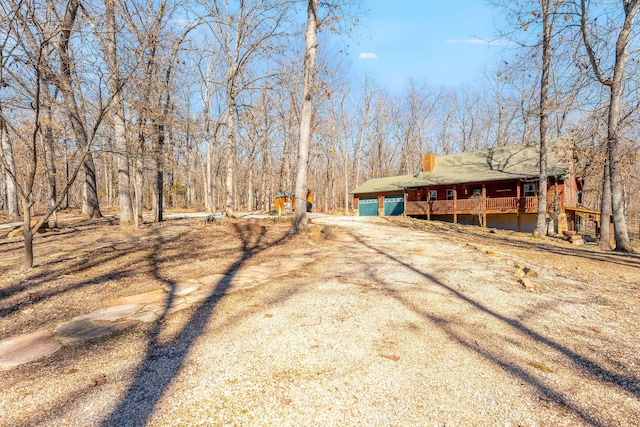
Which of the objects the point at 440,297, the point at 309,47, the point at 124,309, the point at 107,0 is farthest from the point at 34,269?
the point at 309,47

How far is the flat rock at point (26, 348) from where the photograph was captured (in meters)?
2.12

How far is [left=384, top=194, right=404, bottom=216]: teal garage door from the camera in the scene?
24.8 m

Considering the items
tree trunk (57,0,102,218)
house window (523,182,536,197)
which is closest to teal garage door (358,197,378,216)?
house window (523,182,536,197)

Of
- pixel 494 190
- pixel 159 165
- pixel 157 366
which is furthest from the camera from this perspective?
pixel 494 190

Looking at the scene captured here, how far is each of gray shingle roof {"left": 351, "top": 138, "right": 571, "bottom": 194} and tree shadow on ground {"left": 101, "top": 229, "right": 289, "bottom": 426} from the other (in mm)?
19336

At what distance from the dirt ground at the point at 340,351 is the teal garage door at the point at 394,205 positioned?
20.2 m

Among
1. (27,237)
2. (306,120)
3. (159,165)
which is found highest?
(306,120)

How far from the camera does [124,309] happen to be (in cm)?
311

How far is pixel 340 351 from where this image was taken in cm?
224

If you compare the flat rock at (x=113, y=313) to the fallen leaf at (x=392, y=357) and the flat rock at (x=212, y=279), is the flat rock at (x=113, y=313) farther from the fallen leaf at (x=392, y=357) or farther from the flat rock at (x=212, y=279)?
the fallen leaf at (x=392, y=357)

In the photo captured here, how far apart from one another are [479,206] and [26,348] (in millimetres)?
19847

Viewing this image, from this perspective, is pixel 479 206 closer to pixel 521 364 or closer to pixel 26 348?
pixel 521 364

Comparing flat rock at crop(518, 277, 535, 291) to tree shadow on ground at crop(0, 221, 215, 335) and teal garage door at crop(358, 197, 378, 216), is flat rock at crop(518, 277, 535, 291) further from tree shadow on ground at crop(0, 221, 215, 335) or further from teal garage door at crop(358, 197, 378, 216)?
teal garage door at crop(358, 197, 378, 216)

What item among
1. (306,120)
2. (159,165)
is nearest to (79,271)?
(306,120)
